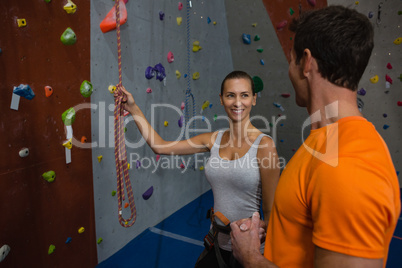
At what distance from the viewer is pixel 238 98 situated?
1.39 meters

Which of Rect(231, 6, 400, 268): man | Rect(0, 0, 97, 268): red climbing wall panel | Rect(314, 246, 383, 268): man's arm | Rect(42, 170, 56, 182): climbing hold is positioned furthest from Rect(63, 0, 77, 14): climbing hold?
Rect(314, 246, 383, 268): man's arm

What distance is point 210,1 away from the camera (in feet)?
10.3

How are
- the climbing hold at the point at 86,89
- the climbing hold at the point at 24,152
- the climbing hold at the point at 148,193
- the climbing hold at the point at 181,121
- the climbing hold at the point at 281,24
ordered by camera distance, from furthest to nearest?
the climbing hold at the point at 281,24 → the climbing hold at the point at 181,121 → the climbing hold at the point at 148,193 → the climbing hold at the point at 86,89 → the climbing hold at the point at 24,152

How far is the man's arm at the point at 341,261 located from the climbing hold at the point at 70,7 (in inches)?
65.7

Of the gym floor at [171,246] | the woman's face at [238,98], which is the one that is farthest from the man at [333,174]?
the gym floor at [171,246]

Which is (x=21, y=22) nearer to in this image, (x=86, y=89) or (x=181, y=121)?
(x=86, y=89)

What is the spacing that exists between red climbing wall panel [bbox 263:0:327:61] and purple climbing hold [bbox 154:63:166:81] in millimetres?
1669

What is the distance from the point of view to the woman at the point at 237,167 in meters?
1.19

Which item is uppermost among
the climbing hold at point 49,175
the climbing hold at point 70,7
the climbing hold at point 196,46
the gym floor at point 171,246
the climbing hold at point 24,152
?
the climbing hold at point 196,46

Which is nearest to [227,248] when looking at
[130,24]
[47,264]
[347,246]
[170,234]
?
[347,246]

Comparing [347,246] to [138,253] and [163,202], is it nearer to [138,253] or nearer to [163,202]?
[138,253]

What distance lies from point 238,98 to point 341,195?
37.6 inches

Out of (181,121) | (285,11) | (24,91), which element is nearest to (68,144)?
(24,91)

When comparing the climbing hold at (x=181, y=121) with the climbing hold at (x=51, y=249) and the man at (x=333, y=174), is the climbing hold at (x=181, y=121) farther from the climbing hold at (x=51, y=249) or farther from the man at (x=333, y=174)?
the man at (x=333, y=174)
